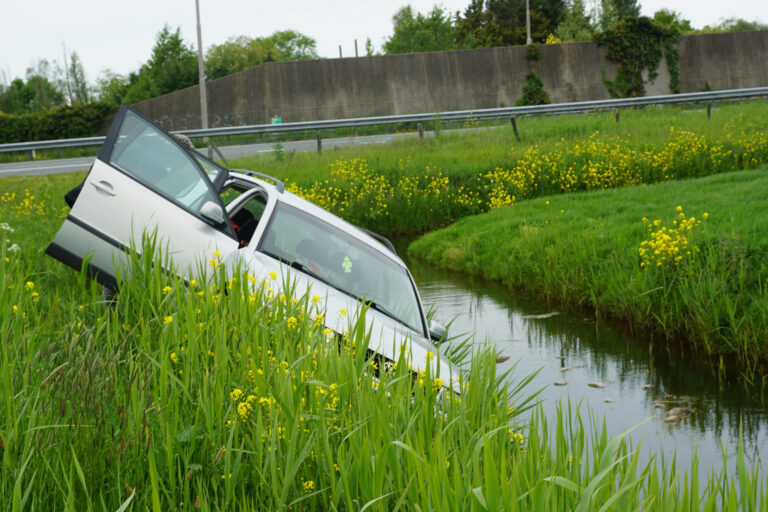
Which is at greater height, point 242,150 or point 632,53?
point 632,53

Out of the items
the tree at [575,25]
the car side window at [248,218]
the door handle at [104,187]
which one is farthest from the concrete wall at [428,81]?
the door handle at [104,187]

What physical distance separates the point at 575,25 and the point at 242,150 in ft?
154

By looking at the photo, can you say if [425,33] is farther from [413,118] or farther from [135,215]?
[135,215]

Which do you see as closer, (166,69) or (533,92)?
(533,92)

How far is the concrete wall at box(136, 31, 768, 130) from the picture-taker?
133ft

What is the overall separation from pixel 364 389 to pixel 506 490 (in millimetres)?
1019

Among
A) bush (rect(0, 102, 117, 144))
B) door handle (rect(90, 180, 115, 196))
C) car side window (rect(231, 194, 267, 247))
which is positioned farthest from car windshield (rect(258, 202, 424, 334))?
bush (rect(0, 102, 117, 144))

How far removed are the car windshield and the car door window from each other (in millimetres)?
585

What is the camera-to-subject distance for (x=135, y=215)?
205 inches

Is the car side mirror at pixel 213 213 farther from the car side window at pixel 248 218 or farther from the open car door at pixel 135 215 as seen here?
the car side window at pixel 248 218

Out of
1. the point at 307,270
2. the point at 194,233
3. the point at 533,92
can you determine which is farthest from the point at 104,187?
the point at 533,92

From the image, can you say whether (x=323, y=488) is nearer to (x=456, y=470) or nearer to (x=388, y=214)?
(x=456, y=470)

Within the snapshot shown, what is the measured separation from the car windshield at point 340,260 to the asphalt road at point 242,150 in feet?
47.7

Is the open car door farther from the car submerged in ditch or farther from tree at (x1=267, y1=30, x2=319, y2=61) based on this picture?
tree at (x1=267, y1=30, x2=319, y2=61)
